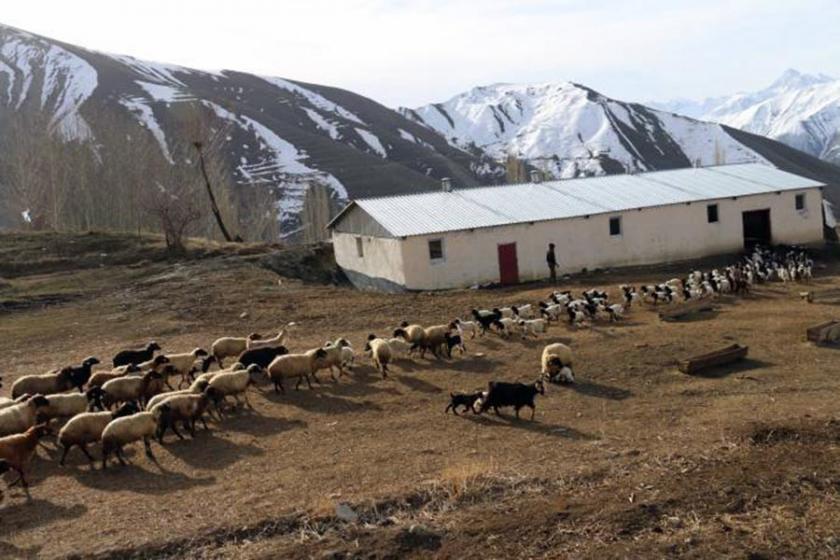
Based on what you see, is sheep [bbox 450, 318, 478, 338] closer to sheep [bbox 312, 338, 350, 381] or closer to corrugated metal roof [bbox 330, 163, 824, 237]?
sheep [bbox 312, 338, 350, 381]

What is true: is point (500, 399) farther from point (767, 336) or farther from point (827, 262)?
point (827, 262)

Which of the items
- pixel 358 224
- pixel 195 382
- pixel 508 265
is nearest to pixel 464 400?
pixel 195 382

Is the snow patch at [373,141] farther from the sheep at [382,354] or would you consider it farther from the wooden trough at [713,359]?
the wooden trough at [713,359]

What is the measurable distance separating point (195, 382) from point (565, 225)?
23.3 m

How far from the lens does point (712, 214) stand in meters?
39.4

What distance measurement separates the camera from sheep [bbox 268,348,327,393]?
55.3 feet

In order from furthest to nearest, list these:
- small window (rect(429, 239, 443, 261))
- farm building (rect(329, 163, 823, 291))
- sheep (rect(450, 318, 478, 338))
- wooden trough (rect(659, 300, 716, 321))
→ 1. farm building (rect(329, 163, 823, 291))
2. small window (rect(429, 239, 443, 261))
3. wooden trough (rect(659, 300, 716, 321))
4. sheep (rect(450, 318, 478, 338))

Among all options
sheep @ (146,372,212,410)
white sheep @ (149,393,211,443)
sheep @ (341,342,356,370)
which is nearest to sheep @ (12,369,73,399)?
sheep @ (146,372,212,410)

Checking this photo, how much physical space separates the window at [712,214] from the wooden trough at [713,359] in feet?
74.7

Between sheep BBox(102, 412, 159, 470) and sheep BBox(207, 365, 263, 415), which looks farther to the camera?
sheep BBox(207, 365, 263, 415)

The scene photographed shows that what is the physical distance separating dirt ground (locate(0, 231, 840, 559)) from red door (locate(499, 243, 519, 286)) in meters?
12.3

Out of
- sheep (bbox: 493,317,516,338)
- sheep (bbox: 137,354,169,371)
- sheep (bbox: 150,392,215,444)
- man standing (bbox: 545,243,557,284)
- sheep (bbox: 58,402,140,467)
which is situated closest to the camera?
sheep (bbox: 58,402,140,467)

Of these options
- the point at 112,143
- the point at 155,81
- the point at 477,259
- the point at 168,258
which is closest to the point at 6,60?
the point at 155,81

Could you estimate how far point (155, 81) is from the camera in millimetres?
182000
